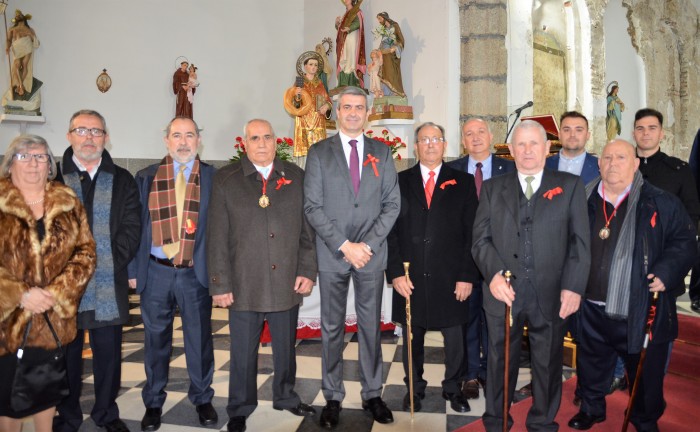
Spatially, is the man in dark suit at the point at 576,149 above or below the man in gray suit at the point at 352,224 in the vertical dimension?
above

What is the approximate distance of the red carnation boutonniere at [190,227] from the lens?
10.3 feet

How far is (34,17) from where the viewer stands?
8.09m

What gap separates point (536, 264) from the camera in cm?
280

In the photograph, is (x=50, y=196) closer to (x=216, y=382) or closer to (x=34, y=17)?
(x=216, y=382)

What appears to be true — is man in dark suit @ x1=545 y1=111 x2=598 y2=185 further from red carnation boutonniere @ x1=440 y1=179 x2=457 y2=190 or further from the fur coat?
the fur coat

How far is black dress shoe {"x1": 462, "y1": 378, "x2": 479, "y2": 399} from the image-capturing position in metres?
3.61

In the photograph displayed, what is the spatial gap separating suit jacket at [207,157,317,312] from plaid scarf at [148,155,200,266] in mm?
153

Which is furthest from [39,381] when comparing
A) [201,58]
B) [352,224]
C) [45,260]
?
[201,58]

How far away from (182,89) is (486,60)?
480cm

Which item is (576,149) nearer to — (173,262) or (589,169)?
(589,169)

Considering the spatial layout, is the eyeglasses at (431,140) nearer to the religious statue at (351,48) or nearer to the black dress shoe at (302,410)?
the black dress shoe at (302,410)

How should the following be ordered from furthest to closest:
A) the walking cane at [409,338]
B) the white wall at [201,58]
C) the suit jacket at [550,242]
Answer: the white wall at [201,58] → the walking cane at [409,338] → the suit jacket at [550,242]

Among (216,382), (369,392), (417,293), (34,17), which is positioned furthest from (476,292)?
(34,17)

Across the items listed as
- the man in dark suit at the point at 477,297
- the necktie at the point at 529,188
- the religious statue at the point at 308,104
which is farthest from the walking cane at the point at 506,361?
the religious statue at the point at 308,104
